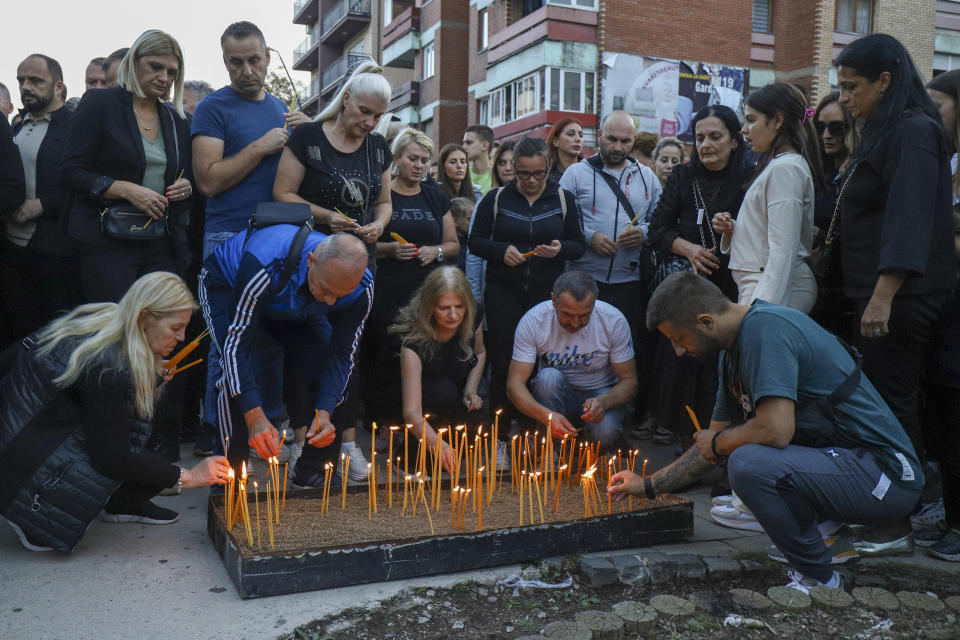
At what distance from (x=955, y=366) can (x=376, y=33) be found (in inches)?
1329

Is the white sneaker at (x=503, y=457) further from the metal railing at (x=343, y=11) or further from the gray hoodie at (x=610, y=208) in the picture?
the metal railing at (x=343, y=11)

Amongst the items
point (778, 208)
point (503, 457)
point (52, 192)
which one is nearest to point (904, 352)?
point (778, 208)

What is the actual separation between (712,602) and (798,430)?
76 cm

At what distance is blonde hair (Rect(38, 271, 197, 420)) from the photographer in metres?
3.28

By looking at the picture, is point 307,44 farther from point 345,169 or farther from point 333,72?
point 345,169

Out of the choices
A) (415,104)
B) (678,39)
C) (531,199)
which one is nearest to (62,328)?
(531,199)

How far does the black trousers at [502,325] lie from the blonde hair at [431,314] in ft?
1.09

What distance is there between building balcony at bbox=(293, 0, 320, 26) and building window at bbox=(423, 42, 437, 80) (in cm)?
1478

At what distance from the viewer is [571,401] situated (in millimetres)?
4840

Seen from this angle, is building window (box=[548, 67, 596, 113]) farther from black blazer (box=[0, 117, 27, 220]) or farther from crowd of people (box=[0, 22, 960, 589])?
black blazer (box=[0, 117, 27, 220])

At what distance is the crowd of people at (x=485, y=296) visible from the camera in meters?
3.25

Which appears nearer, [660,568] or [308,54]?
[660,568]

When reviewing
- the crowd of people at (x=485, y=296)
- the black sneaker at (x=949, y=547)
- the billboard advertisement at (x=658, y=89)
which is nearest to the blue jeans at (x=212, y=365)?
the crowd of people at (x=485, y=296)

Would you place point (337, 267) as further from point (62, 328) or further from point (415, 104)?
point (415, 104)
